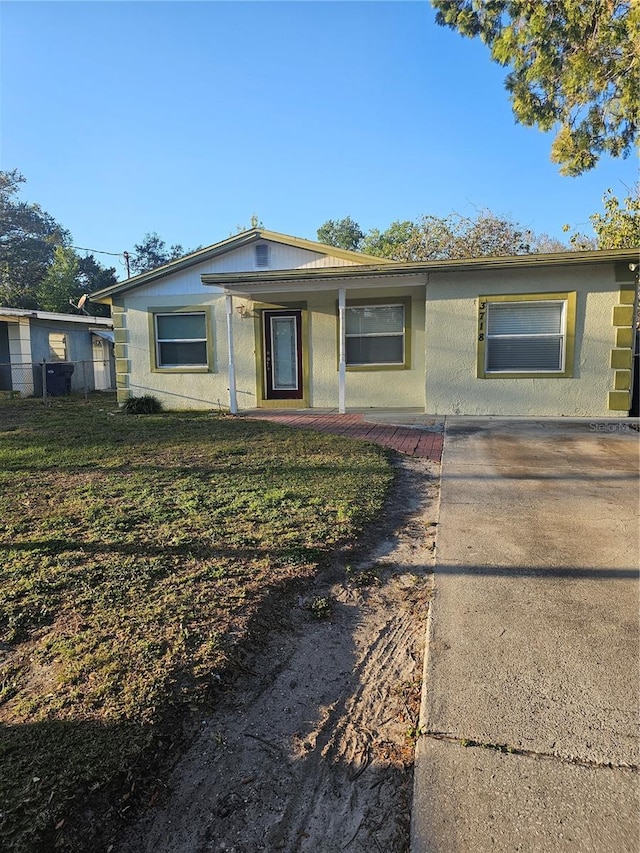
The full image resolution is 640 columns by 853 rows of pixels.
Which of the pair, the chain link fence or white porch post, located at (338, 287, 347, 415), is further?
the chain link fence

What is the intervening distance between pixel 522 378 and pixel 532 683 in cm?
870

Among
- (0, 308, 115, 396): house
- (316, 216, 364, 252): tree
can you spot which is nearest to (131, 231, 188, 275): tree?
(316, 216, 364, 252): tree

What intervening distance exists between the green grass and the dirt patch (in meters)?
0.12

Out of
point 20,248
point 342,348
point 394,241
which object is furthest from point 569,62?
point 20,248

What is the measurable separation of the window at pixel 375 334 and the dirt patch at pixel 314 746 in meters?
8.84

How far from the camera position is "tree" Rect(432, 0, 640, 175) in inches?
356

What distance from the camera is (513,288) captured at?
9930mm

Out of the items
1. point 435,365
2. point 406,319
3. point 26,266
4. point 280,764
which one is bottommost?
point 280,764

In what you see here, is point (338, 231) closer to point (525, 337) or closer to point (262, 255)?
point (262, 255)

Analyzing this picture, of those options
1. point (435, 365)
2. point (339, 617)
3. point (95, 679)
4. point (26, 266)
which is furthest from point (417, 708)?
point (26, 266)

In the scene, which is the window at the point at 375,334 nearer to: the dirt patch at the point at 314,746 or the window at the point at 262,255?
the window at the point at 262,255

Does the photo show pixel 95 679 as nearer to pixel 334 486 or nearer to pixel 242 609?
pixel 242 609

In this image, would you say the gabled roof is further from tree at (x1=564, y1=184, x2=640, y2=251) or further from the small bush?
tree at (x1=564, y1=184, x2=640, y2=251)

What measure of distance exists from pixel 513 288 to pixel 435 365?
202cm
